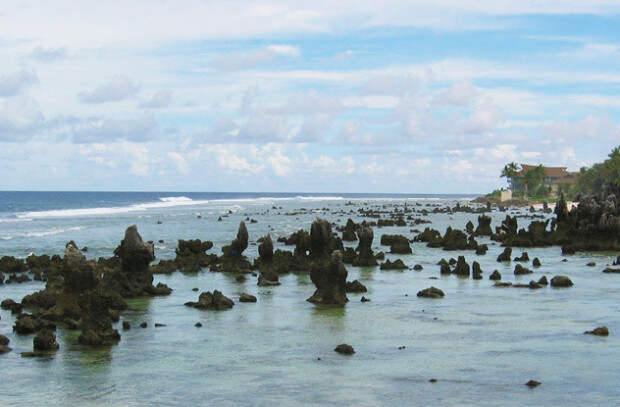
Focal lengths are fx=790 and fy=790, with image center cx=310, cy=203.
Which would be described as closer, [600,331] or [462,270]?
[600,331]

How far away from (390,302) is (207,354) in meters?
14.0

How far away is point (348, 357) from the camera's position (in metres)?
26.6

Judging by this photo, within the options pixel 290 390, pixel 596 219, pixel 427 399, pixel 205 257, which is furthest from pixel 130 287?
pixel 596 219

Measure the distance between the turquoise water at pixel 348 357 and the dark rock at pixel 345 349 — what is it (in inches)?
14.8

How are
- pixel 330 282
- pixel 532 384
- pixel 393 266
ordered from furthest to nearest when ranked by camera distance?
pixel 393 266, pixel 330 282, pixel 532 384

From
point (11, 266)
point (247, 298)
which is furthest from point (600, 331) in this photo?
point (11, 266)

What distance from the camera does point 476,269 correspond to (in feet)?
164

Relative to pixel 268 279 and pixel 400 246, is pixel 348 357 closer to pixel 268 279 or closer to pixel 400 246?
pixel 268 279

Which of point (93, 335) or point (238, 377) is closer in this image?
point (238, 377)

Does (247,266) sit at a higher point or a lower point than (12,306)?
higher

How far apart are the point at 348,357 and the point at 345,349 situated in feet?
1.58

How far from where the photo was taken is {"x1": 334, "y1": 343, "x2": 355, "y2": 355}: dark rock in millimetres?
26984

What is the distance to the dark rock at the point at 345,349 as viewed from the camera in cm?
2698

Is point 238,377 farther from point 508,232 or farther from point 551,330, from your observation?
point 508,232
